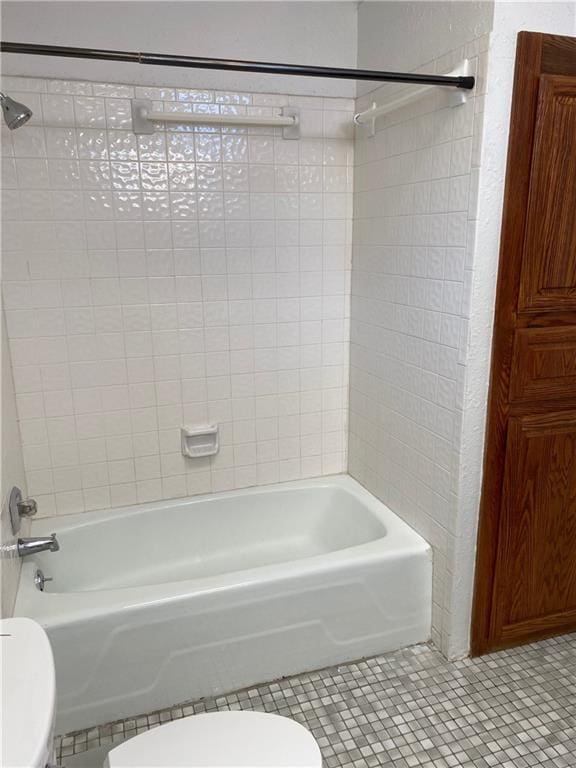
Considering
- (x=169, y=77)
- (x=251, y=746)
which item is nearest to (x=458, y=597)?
(x=251, y=746)

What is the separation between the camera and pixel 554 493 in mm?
1986

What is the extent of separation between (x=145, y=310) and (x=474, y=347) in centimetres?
127

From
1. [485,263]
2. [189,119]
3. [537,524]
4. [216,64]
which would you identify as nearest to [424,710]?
[537,524]

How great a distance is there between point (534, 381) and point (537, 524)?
523 mm

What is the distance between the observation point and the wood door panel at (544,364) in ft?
5.97

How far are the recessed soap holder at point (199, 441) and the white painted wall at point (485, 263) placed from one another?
1.08 metres

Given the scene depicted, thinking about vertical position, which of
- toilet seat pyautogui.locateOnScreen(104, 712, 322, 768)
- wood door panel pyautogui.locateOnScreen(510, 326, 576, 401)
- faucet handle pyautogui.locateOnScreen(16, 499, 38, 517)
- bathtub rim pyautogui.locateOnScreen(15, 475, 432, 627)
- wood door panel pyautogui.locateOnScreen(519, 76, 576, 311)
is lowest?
bathtub rim pyautogui.locateOnScreen(15, 475, 432, 627)

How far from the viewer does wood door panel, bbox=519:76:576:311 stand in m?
1.65

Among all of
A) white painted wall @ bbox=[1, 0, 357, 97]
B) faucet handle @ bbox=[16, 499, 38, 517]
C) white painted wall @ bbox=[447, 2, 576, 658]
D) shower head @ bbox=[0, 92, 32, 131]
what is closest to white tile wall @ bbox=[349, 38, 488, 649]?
white painted wall @ bbox=[447, 2, 576, 658]

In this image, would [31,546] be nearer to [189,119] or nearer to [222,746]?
[222,746]

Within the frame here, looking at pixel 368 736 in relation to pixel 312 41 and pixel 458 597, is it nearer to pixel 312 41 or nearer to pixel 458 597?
pixel 458 597

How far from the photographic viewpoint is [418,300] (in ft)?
6.63

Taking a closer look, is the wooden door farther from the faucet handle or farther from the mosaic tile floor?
the faucet handle

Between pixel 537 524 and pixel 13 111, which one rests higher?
pixel 13 111
